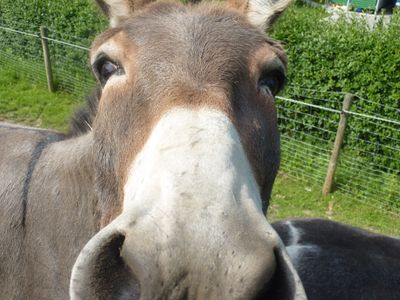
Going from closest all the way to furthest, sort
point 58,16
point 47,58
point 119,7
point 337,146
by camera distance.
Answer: point 119,7, point 337,146, point 47,58, point 58,16

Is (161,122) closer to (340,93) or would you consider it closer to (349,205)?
(349,205)

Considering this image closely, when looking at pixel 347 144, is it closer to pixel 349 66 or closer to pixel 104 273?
pixel 349 66

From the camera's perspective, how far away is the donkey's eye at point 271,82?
2063 millimetres

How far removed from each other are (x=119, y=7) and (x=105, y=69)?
1.77 feet

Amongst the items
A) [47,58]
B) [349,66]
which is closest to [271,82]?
[349,66]

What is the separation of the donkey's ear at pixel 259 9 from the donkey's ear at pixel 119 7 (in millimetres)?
586

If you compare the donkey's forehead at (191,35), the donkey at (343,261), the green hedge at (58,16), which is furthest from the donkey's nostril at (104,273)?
the green hedge at (58,16)

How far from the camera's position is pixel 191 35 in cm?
192

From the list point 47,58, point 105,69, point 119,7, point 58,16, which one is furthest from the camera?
point 58,16

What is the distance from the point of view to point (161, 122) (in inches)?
64.7

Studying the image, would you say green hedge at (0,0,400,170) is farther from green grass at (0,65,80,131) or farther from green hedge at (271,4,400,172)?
green grass at (0,65,80,131)

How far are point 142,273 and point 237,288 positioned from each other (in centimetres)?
31

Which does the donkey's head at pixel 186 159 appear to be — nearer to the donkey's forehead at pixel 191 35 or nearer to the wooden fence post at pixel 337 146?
the donkey's forehead at pixel 191 35

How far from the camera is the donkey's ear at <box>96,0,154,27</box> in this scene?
2.39 metres
